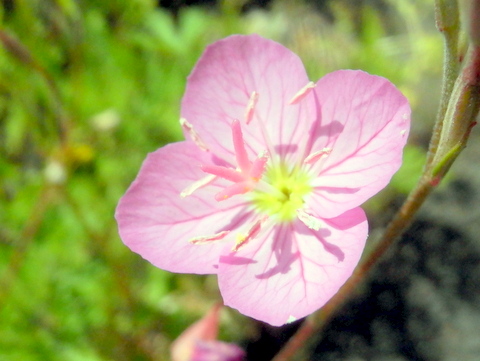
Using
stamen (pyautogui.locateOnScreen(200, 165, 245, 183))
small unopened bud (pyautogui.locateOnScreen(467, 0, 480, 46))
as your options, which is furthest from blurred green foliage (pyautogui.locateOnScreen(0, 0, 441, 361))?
small unopened bud (pyautogui.locateOnScreen(467, 0, 480, 46))

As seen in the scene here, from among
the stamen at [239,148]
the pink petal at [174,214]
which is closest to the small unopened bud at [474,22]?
the stamen at [239,148]

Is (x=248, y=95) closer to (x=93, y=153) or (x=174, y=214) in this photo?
(x=174, y=214)

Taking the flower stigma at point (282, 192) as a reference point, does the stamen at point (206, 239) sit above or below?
above

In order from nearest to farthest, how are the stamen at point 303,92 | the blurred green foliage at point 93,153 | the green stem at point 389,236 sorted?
the green stem at point 389,236 < the stamen at point 303,92 < the blurred green foliage at point 93,153

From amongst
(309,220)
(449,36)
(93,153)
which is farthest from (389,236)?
(93,153)

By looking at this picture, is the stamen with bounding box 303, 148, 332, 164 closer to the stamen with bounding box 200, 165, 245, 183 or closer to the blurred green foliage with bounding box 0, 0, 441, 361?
the stamen with bounding box 200, 165, 245, 183

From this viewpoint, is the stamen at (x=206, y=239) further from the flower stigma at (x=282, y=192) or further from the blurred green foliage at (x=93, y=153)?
the blurred green foliage at (x=93, y=153)
